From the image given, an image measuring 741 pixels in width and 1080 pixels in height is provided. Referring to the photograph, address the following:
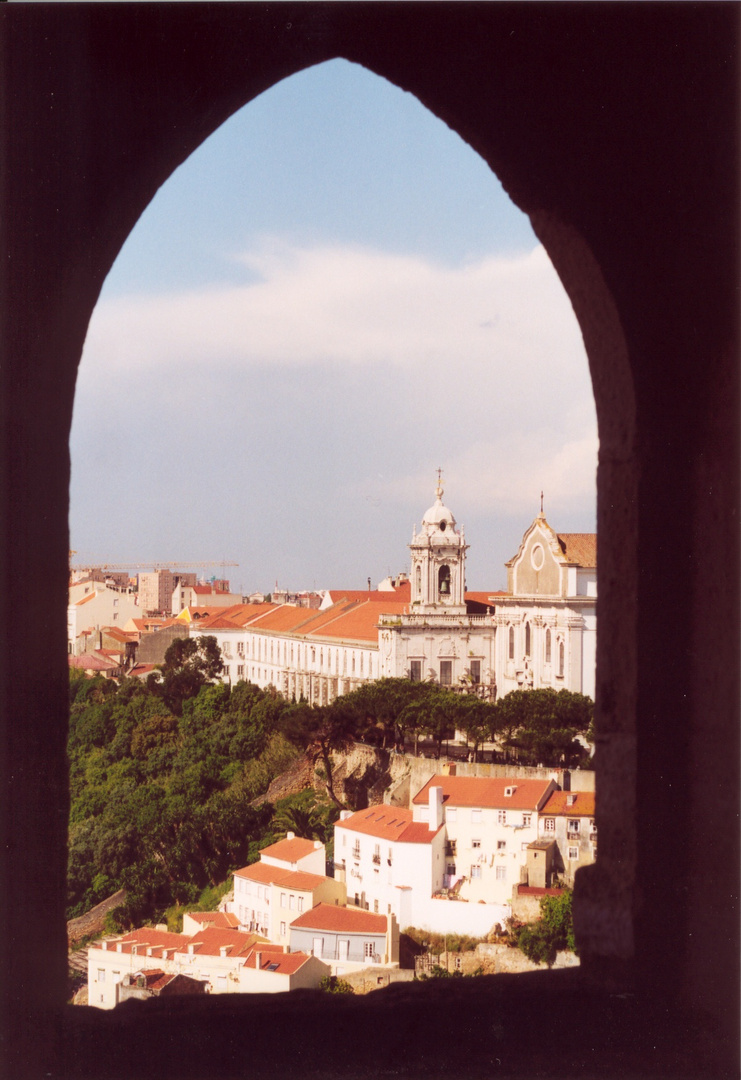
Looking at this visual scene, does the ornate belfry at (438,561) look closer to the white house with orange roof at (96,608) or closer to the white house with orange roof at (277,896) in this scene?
the white house with orange roof at (277,896)

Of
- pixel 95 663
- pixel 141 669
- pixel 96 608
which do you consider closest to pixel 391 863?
pixel 141 669

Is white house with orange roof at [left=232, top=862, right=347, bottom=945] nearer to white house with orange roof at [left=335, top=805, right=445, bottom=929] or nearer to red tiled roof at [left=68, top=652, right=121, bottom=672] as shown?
white house with orange roof at [left=335, top=805, right=445, bottom=929]

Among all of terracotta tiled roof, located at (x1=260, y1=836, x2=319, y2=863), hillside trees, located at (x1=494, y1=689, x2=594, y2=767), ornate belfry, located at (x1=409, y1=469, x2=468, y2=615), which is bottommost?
terracotta tiled roof, located at (x1=260, y1=836, x2=319, y2=863)

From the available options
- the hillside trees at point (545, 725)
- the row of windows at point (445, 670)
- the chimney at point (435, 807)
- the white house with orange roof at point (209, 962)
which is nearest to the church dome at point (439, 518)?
the row of windows at point (445, 670)

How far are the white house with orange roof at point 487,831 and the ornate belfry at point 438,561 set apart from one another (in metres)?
11.5

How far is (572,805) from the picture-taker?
21.4m

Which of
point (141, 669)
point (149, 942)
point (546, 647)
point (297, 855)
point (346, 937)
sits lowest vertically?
point (149, 942)

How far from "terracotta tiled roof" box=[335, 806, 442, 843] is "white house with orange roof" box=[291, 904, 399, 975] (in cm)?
191

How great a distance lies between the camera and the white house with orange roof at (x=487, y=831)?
2106 centimetres

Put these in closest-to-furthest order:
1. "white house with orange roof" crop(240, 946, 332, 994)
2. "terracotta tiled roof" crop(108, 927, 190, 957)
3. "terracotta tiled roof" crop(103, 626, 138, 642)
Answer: "white house with orange roof" crop(240, 946, 332, 994)
"terracotta tiled roof" crop(108, 927, 190, 957)
"terracotta tiled roof" crop(103, 626, 138, 642)

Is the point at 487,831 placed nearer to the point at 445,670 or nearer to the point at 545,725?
the point at 545,725

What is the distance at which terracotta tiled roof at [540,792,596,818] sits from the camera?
20906 millimetres

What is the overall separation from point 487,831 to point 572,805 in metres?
1.58

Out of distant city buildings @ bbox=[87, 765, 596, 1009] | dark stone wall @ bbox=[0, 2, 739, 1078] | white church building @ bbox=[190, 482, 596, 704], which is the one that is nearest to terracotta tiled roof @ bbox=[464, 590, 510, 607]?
white church building @ bbox=[190, 482, 596, 704]
